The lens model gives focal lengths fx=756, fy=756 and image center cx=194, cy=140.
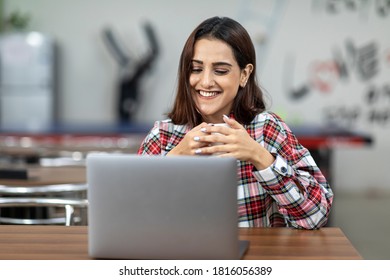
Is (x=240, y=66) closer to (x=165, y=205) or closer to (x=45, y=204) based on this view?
(x=165, y=205)

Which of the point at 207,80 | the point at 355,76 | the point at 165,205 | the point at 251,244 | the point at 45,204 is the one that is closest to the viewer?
the point at 165,205

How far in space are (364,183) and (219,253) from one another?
7.15 m

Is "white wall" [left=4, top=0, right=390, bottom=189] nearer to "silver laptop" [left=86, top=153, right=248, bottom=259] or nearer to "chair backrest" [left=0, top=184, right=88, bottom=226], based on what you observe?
"chair backrest" [left=0, top=184, right=88, bottom=226]

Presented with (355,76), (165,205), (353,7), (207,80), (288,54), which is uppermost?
(353,7)

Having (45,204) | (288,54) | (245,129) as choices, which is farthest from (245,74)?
(288,54)

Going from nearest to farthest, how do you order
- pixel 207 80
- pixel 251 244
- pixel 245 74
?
pixel 251 244, pixel 207 80, pixel 245 74

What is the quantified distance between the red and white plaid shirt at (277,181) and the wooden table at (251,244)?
0.06 meters

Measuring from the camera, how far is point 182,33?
8406 millimetres

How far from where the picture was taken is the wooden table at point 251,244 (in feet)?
5.31

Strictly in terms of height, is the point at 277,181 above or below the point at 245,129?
below

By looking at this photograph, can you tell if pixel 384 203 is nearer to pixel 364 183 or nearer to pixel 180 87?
pixel 364 183

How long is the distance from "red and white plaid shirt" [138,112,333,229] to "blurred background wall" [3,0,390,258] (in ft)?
20.1

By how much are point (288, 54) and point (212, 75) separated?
6.51 meters

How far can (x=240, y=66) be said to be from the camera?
195 centimetres
